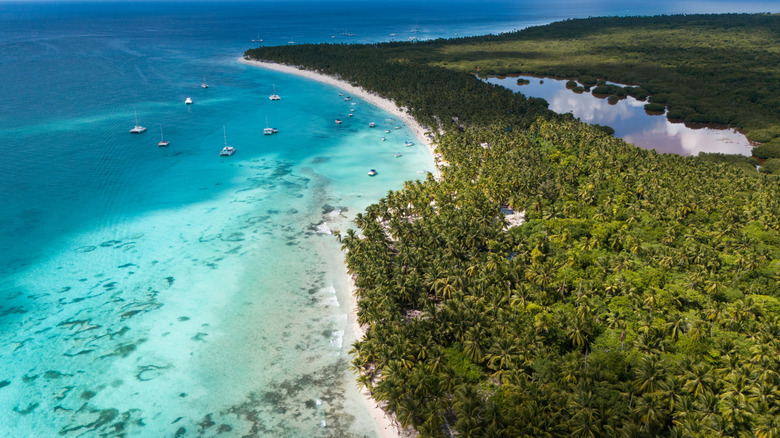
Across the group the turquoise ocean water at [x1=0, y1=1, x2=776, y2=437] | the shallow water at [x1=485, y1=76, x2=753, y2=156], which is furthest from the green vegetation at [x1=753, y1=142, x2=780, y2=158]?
the turquoise ocean water at [x1=0, y1=1, x2=776, y2=437]

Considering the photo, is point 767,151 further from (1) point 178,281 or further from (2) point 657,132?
(1) point 178,281

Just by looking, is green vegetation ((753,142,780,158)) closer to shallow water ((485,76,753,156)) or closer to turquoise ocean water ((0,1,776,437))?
shallow water ((485,76,753,156))

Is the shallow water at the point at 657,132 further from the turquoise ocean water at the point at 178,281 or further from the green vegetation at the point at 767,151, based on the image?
the turquoise ocean water at the point at 178,281

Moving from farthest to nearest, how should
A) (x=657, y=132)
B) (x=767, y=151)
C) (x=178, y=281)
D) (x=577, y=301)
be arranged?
(x=657, y=132)
(x=767, y=151)
(x=178, y=281)
(x=577, y=301)

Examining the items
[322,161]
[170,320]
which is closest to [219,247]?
[170,320]

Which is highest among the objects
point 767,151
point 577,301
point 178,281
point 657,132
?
point 657,132

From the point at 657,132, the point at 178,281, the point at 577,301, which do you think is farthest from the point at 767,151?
the point at 178,281

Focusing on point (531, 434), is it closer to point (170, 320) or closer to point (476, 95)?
point (170, 320)

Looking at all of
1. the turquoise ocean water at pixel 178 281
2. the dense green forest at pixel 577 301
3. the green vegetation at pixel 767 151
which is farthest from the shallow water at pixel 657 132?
the turquoise ocean water at pixel 178 281
